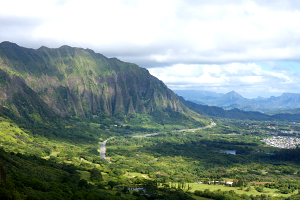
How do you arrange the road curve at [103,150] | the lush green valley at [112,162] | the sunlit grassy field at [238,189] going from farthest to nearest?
1. the road curve at [103,150]
2. the sunlit grassy field at [238,189]
3. the lush green valley at [112,162]

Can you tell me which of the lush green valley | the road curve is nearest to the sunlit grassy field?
the lush green valley

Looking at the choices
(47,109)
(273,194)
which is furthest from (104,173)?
(47,109)

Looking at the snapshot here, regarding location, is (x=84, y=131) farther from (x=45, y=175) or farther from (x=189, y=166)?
(x=45, y=175)

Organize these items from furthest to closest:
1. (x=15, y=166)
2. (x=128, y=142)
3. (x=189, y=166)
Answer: (x=128, y=142) → (x=189, y=166) → (x=15, y=166)

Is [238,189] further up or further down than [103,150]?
further down

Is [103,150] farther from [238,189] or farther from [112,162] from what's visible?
[238,189]

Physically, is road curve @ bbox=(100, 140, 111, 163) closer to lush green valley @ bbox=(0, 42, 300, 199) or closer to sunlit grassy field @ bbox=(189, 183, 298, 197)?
lush green valley @ bbox=(0, 42, 300, 199)

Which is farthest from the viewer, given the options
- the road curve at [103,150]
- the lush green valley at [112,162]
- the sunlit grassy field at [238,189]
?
the road curve at [103,150]

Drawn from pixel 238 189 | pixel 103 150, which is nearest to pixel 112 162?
pixel 103 150

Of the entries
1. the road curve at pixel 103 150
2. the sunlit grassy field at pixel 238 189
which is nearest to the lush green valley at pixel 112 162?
the sunlit grassy field at pixel 238 189

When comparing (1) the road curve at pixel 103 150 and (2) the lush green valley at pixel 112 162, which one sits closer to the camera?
(2) the lush green valley at pixel 112 162

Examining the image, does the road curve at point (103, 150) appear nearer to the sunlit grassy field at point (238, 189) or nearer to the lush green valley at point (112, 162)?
the lush green valley at point (112, 162)
